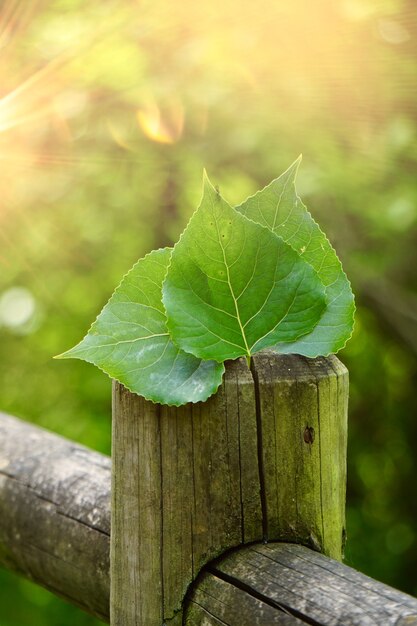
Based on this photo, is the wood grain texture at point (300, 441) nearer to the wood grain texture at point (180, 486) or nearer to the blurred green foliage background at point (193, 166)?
the wood grain texture at point (180, 486)

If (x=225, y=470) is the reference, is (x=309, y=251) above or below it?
above

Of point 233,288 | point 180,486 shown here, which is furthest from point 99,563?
point 233,288

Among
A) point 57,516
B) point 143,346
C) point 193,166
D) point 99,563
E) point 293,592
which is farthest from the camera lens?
point 193,166

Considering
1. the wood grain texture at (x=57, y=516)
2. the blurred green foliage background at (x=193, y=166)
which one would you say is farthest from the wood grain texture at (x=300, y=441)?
the blurred green foliage background at (x=193, y=166)

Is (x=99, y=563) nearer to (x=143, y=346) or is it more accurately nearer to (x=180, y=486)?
(x=180, y=486)

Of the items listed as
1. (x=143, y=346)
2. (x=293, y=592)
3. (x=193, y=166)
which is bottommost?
(x=193, y=166)

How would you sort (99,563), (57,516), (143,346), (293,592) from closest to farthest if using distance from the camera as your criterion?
1. (293,592)
2. (143,346)
3. (99,563)
4. (57,516)

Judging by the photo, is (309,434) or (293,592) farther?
(309,434)
